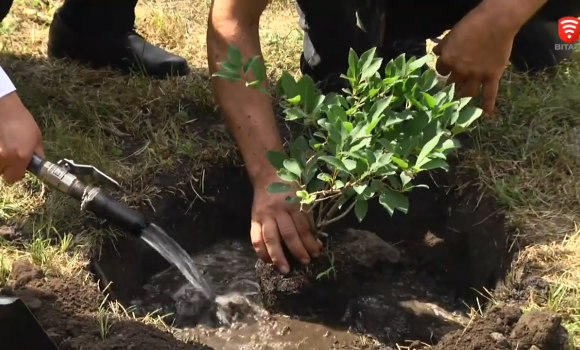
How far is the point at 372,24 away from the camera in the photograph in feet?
8.19

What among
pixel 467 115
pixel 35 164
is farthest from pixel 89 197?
pixel 467 115

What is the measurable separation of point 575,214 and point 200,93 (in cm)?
128

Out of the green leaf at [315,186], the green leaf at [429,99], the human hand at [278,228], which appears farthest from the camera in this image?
the human hand at [278,228]

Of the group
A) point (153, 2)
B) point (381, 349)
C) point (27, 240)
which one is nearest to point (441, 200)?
point (381, 349)

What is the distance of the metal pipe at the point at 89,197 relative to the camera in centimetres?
163

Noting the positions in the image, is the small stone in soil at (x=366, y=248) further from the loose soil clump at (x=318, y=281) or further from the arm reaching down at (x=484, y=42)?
the arm reaching down at (x=484, y=42)

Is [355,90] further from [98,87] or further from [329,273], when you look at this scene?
[98,87]

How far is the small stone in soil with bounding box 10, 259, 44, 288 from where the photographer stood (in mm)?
1776

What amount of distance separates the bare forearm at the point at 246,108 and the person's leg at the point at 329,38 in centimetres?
48

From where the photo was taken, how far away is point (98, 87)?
2.62 metres

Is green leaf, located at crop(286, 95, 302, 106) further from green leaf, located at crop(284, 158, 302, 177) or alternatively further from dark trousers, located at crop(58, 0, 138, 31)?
dark trousers, located at crop(58, 0, 138, 31)

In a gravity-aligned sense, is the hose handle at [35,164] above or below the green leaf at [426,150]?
above

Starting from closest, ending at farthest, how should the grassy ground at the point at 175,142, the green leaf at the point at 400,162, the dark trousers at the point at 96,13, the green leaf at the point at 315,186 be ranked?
the green leaf at the point at 400,162 < the green leaf at the point at 315,186 < the grassy ground at the point at 175,142 < the dark trousers at the point at 96,13

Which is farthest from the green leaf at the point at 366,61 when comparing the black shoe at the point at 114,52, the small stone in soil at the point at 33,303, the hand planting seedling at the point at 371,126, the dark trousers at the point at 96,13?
the dark trousers at the point at 96,13
